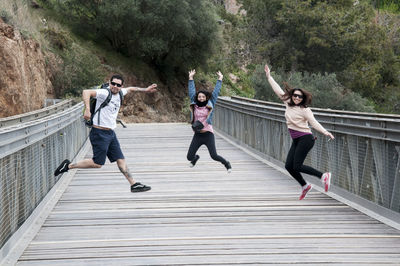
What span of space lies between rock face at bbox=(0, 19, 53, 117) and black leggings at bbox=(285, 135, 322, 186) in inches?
676

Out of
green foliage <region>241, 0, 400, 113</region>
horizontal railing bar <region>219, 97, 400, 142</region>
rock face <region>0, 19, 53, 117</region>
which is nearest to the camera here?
horizontal railing bar <region>219, 97, 400, 142</region>

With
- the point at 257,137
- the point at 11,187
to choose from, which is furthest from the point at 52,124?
the point at 257,137

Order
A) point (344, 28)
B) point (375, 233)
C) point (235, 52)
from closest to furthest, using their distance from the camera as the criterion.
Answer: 1. point (375, 233)
2. point (344, 28)
3. point (235, 52)

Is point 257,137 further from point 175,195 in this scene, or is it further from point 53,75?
point 53,75

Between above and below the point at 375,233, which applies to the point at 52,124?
above

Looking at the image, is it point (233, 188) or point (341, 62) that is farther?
point (341, 62)

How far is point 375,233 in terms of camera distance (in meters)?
6.47

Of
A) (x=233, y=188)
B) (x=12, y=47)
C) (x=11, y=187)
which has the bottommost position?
(x=233, y=188)

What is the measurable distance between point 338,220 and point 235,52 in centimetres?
4456

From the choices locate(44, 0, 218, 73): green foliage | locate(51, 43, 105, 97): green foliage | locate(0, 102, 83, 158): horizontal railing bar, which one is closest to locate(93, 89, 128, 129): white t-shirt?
locate(0, 102, 83, 158): horizontal railing bar

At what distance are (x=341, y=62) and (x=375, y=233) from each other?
42861 mm

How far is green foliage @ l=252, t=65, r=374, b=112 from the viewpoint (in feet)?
134

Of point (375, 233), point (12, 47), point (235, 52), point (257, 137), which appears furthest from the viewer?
point (235, 52)

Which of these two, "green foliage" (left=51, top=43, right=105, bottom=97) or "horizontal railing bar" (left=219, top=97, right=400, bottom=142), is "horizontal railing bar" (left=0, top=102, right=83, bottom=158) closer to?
"horizontal railing bar" (left=219, top=97, right=400, bottom=142)
